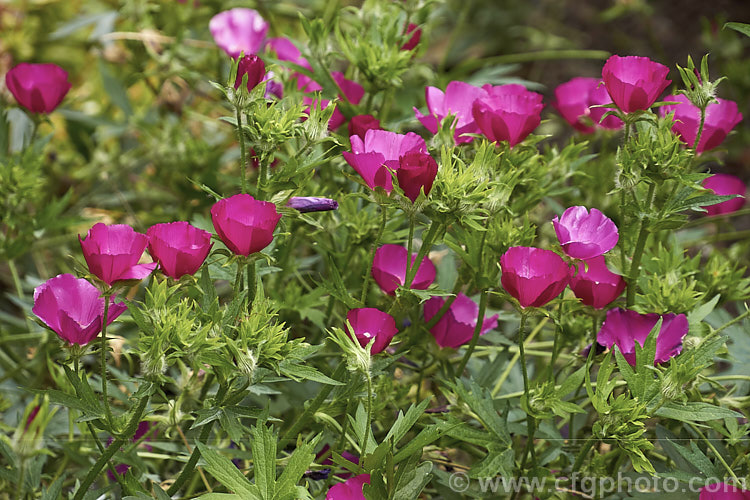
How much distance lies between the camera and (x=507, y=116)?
0.94m

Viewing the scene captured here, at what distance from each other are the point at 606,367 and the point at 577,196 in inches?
20.4

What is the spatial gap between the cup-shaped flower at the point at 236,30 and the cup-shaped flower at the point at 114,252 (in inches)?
29.4

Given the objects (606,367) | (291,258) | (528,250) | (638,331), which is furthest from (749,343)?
(291,258)

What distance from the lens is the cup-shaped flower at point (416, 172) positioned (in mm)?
791

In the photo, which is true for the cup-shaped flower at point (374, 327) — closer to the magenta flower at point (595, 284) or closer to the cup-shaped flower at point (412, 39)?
the magenta flower at point (595, 284)

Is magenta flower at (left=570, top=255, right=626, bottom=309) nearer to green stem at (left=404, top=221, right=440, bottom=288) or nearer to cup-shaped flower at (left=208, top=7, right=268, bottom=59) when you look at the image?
green stem at (left=404, top=221, right=440, bottom=288)

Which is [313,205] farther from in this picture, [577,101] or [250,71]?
[577,101]

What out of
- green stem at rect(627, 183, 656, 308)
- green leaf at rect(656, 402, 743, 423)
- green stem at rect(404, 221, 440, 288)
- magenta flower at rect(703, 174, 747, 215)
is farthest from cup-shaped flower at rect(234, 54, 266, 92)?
magenta flower at rect(703, 174, 747, 215)

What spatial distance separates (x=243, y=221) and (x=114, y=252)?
0.14m

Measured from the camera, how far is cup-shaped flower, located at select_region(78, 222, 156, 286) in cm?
77

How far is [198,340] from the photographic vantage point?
0.76 metres

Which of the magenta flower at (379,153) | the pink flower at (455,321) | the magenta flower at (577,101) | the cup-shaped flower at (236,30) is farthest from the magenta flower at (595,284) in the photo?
the cup-shaped flower at (236,30)

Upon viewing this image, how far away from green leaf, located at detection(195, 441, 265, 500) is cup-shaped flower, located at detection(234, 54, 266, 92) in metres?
0.39

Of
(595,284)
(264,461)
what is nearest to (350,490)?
(264,461)
